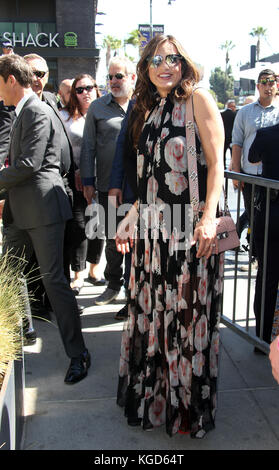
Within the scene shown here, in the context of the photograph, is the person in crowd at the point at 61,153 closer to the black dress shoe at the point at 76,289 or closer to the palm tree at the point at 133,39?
the black dress shoe at the point at 76,289

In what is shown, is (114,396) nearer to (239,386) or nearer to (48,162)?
(239,386)

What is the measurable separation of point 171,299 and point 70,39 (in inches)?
1004

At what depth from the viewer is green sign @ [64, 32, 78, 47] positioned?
25.8 meters

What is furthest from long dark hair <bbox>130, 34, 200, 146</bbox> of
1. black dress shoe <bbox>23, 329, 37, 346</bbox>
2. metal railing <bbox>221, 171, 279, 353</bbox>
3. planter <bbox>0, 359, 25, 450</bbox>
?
black dress shoe <bbox>23, 329, 37, 346</bbox>

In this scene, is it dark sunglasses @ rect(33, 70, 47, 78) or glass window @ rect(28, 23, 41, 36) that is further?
glass window @ rect(28, 23, 41, 36)

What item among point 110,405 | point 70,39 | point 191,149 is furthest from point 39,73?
point 70,39

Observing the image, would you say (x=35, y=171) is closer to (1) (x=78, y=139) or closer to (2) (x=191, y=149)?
(2) (x=191, y=149)

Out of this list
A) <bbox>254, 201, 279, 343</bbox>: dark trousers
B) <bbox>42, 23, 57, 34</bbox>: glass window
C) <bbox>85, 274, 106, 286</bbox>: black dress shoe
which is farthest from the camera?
<bbox>42, 23, 57, 34</bbox>: glass window

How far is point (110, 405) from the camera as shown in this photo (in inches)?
127

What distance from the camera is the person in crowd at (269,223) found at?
11.3ft

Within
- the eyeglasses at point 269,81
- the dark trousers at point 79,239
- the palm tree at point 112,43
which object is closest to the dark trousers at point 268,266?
the dark trousers at point 79,239

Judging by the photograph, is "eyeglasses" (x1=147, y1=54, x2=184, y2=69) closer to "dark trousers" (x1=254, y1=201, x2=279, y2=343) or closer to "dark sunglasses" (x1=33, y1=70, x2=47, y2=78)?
"dark trousers" (x1=254, y1=201, x2=279, y2=343)

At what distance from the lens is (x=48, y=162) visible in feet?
11.4

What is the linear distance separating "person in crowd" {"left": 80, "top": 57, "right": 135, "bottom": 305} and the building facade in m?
22.7
